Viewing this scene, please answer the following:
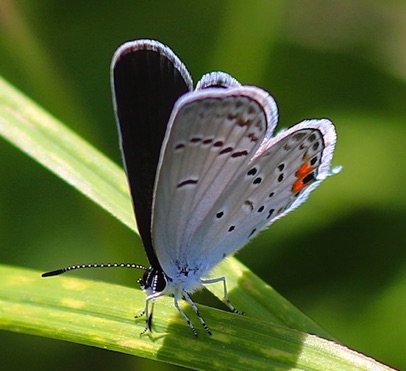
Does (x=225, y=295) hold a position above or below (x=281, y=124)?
below

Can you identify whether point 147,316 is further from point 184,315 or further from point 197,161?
point 197,161

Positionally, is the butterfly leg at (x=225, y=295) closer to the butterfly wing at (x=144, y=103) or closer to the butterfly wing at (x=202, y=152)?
the butterfly wing at (x=202, y=152)

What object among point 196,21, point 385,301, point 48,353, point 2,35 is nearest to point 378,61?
point 196,21

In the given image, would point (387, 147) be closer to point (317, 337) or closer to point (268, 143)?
point (268, 143)

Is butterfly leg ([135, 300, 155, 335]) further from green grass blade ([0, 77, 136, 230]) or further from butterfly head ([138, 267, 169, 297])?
green grass blade ([0, 77, 136, 230])

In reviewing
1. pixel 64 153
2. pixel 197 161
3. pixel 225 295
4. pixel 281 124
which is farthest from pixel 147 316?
pixel 281 124

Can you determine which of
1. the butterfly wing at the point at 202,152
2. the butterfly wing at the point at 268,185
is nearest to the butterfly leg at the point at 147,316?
the butterfly wing at the point at 202,152
